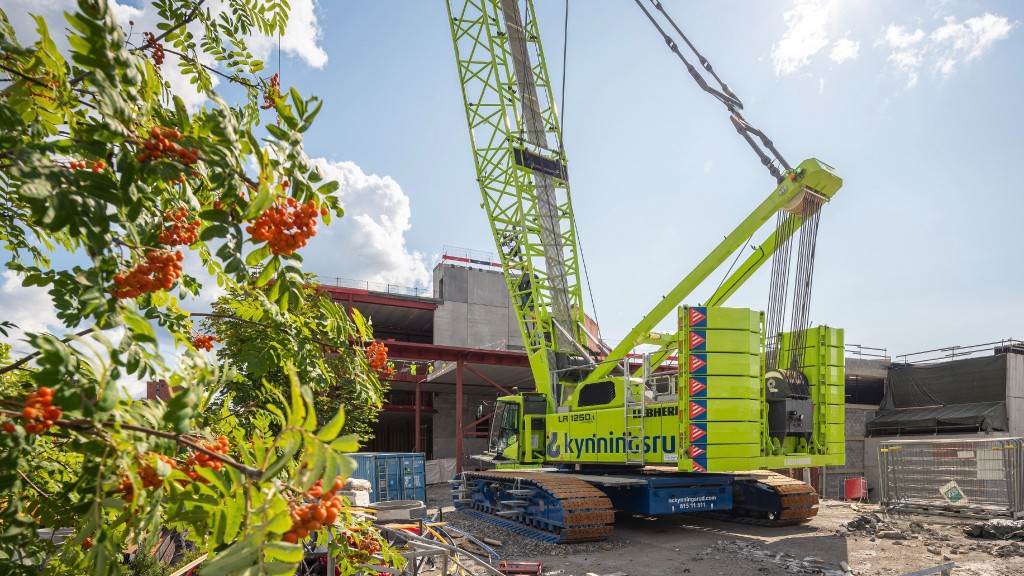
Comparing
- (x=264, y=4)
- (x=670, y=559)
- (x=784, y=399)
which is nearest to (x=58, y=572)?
(x=264, y=4)

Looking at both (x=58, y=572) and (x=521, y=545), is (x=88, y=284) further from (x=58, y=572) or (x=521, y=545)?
(x=521, y=545)

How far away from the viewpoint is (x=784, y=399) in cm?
1009

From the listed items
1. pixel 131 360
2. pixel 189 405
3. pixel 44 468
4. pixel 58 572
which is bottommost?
pixel 58 572

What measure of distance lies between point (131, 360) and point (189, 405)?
215 millimetres

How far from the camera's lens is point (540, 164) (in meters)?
16.6

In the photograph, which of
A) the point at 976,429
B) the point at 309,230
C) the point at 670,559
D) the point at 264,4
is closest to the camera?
the point at 309,230

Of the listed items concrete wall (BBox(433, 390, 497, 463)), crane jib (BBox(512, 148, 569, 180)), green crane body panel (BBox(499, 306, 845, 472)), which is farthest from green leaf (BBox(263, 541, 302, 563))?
concrete wall (BBox(433, 390, 497, 463))

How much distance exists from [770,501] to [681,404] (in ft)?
11.9

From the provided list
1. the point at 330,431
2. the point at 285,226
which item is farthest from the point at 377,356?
the point at 330,431

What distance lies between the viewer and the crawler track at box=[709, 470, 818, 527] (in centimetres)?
1144

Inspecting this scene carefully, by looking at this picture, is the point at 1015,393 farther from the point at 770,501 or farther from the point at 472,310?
the point at 472,310

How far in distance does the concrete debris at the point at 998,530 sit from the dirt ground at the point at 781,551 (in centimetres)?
17

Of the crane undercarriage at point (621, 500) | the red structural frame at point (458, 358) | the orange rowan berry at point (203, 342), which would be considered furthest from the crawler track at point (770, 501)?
the red structural frame at point (458, 358)

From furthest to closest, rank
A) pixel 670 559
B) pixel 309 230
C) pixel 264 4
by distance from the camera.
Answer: pixel 670 559 < pixel 264 4 < pixel 309 230
